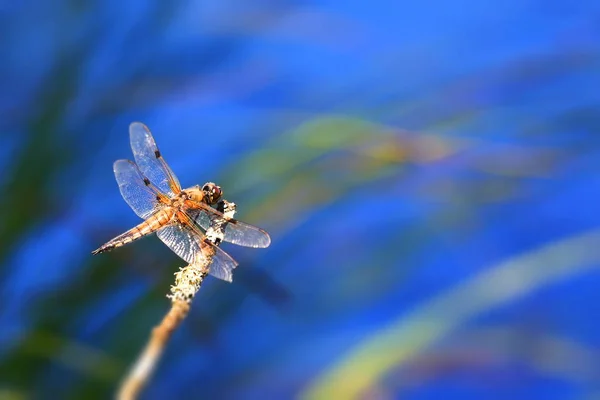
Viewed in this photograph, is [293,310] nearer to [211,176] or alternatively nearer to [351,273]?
[351,273]

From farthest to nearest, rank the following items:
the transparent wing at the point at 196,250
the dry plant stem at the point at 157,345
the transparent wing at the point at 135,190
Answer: the transparent wing at the point at 135,190
the transparent wing at the point at 196,250
the dry plant stem at the point at 157,345

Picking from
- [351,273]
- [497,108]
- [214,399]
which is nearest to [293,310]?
[351,273]

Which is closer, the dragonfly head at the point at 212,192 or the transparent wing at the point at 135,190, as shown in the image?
the dragonfly head at the point at 212,192

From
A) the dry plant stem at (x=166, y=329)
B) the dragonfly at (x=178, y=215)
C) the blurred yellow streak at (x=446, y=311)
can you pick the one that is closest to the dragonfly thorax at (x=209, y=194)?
the dragonfly at (x=178, y=215)

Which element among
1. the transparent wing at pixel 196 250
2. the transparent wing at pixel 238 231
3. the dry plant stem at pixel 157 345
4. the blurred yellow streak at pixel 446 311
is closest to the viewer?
the dry plant stem at pixel 157 345

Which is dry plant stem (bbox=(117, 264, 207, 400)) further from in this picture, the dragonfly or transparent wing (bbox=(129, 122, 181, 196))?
transparent wing (bbox=(129, 122, 181, 196))

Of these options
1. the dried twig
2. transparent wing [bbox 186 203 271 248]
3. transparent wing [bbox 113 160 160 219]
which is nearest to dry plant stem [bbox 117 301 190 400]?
the dried twig

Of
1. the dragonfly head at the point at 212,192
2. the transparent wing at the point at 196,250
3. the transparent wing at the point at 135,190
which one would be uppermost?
the transparent wing at the point at 135,190

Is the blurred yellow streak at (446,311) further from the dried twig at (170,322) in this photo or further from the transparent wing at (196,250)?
the dried twig at (170,322)
